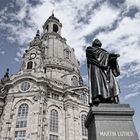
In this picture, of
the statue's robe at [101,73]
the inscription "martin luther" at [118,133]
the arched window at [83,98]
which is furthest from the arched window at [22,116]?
the inscription "martin luther" at [118,133]

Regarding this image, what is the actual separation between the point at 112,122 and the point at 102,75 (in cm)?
209

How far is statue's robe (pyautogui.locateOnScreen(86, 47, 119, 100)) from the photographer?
297 inches

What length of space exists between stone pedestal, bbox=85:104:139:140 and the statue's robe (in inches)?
30.4

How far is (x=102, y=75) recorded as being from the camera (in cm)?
800

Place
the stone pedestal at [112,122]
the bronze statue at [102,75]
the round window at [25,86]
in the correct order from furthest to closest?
1. the round window at [25,86]
2. the bronze statue at [102,75]
3. the stone pedestal at [112,122]

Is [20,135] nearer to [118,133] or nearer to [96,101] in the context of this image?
[96,101]

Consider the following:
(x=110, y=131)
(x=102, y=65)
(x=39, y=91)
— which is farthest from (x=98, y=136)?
(x=39, y=91)

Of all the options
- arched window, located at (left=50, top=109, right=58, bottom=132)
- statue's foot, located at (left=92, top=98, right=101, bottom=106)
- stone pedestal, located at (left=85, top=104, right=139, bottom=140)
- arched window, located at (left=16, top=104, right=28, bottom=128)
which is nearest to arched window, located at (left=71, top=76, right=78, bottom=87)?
arched window, located at (left=50, top=109, right=58, bottom=132)

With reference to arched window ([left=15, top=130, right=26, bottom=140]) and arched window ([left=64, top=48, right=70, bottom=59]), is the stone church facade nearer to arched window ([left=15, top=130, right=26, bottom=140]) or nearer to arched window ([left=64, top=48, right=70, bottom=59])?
arched window ([left=15, top=130, right=26, bottom=140])

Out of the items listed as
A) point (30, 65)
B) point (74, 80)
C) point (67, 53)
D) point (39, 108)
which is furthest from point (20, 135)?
point (67, 53)

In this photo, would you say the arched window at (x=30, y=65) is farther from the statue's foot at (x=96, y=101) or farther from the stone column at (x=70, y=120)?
the statue's foot at (x=96, y=101)

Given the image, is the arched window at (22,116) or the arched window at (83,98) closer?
the arched window at (22,116)

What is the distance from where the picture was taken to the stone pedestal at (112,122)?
6.07 meters

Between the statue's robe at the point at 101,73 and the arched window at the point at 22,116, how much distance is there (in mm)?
26856
